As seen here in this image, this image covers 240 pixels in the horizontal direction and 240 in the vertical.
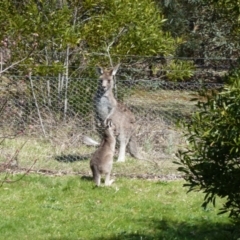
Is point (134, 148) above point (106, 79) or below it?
below

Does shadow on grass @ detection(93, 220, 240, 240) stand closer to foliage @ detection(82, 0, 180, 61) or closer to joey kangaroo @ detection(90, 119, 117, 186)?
joey kangaroo @ detection(90, 119, 117, 186)

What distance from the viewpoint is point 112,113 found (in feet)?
44.5

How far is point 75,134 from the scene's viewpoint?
13.1 meters

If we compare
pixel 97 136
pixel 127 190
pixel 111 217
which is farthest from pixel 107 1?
pixel 111 217

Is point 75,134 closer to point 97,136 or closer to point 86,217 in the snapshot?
point 97,136

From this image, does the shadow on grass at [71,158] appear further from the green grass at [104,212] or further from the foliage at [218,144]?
the foliage at [218,144]

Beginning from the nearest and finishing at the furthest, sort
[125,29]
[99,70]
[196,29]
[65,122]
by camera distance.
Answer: [65,122] < [99,70] < [125,29] < [196,29]

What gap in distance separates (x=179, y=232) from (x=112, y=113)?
494 cm

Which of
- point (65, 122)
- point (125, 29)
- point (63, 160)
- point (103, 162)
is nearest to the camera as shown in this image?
point (103, 162)

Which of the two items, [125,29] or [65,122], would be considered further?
[125,29]

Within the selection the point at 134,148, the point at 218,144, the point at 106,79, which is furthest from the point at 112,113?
the point at 218,144

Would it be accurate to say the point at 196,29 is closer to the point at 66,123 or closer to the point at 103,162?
the point at 66,123

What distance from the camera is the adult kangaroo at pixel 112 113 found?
44.1 feet

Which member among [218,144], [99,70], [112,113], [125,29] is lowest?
[112,113]
